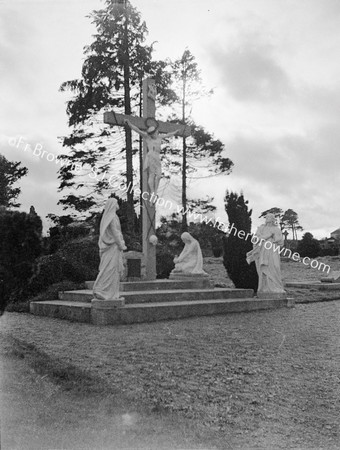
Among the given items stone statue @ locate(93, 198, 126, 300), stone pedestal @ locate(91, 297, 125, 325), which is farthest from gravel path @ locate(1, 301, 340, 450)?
stone statue @ locate(93, 198, 126, 300)

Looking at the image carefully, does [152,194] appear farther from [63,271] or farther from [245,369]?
[245,369]

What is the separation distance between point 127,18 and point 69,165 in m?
7.10

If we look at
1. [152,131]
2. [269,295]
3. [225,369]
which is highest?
[152,131]

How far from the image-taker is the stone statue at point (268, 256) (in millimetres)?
13211

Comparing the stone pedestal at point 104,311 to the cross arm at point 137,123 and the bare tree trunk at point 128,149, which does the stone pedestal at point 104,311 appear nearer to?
the cross arm at point 137,123

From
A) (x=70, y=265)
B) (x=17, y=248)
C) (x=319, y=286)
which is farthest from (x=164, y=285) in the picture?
(x=17, y=248)

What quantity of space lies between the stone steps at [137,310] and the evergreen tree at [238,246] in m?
3.38

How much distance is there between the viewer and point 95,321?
9.19 metres

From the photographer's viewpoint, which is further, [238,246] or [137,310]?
[238,246]

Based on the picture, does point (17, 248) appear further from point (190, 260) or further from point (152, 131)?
point (190, 260)

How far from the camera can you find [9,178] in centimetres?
2820

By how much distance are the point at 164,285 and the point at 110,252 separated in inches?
136

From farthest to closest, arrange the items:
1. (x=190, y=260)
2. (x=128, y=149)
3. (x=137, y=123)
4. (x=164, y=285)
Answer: (x=128, y=149)
(x=190, y=260)
(x=137, y=123)
(x=164, y=285)

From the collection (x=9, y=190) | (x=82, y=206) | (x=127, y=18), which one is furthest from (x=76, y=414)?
(x=9, y=190)
